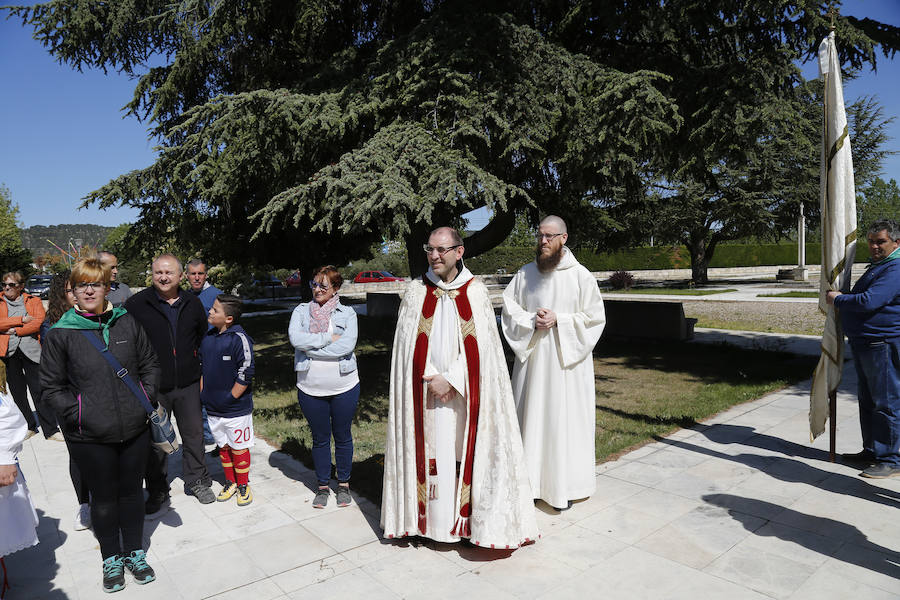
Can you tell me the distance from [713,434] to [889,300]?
2.15m

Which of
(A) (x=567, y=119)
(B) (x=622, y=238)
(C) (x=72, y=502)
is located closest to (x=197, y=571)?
(C) (x=72, y=502)

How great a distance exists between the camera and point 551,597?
125 inches

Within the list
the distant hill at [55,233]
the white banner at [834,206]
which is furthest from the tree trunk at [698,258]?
the distant hill at [55,233]

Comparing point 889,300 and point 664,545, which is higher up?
point 889,300

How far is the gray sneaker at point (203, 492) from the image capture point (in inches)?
183

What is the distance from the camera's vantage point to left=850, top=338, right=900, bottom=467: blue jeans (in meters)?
4.61

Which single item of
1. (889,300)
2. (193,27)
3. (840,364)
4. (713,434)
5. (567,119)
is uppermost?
(193,27)

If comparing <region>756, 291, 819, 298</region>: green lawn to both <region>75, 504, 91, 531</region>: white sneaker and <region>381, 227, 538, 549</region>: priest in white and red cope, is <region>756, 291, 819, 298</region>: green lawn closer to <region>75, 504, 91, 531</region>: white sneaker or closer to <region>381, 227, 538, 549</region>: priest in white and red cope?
<region>381, 227, 538, 549</region>: priest in white and red cope

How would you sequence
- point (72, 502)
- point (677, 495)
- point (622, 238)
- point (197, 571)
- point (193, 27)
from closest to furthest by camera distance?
point (197, 571), point (677, 495), point (72, 502), point (193, 27), point (622, 238)

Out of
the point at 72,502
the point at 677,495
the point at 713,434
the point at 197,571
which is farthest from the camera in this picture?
the point at 713,434

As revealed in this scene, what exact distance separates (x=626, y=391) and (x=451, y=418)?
17.0ft

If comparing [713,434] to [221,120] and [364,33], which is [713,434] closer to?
[221,120]

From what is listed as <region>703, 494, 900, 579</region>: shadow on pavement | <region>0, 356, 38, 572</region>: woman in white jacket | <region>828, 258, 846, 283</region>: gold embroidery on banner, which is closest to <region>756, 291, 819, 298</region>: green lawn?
<region>828, 258, 846, 283</region>: gold embroidery on banner

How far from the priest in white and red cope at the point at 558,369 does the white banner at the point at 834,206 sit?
2.23 meters
